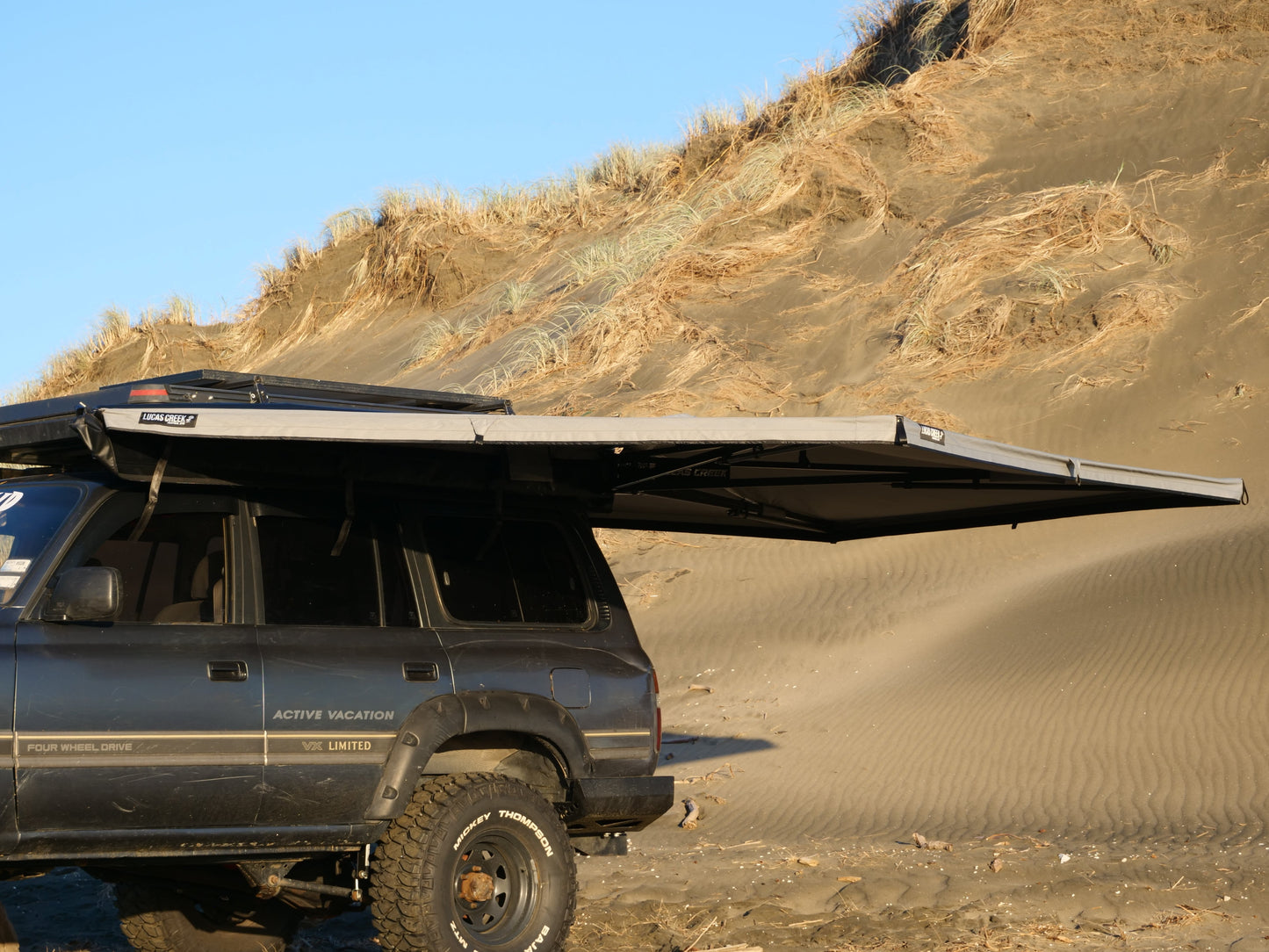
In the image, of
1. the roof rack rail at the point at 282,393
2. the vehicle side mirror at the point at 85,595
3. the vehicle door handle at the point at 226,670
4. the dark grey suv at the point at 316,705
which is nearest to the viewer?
the vehicle side mirror at the point at 85,595

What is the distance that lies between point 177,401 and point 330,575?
994 millimetres

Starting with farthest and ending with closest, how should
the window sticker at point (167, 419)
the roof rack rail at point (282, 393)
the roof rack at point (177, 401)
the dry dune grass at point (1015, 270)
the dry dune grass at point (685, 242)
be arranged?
the dry dune grass at point (685, 242) → the dry dune grass at point (1015, 270) → the roof rack rail at point (282, 393) → the roof rack at point (177, 401) → the window sticker at point (167, 419)

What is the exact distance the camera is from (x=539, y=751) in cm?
654

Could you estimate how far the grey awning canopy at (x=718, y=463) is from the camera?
5.46 m

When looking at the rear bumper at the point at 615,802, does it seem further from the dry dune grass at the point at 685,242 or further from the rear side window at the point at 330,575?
the dry dune grass at the point at 685,242

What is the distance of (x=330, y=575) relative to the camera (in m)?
6.04

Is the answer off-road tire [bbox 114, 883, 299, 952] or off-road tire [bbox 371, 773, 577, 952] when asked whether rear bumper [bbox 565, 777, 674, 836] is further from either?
off-road tire [bbox 114, 883, 299, 952]

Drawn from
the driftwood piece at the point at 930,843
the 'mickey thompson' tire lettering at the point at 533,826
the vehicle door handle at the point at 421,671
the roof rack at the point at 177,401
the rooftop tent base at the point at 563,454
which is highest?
the roof rack at the point at 177,401

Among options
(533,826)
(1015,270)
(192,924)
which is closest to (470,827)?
(533,826)

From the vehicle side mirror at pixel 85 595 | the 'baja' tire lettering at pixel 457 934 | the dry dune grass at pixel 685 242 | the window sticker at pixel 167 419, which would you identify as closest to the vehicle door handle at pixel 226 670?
the vehicle side mirror at pixel 85 595

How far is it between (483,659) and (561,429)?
45.2 inches

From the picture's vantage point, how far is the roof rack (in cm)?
554

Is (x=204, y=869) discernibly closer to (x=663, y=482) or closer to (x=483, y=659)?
(x=483, y=659)

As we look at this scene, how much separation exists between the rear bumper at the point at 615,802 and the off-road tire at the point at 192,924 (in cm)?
151
